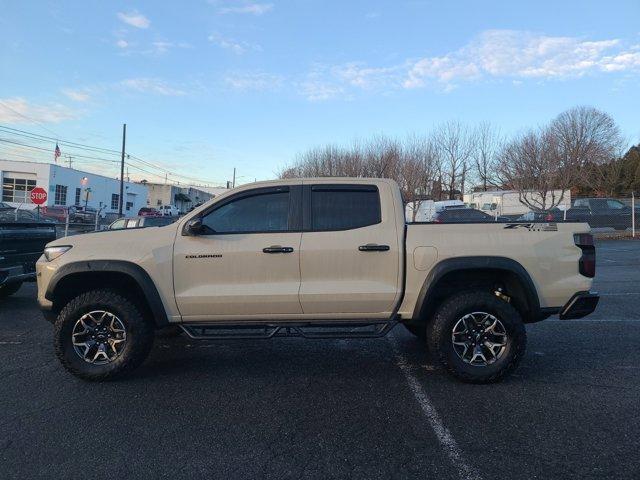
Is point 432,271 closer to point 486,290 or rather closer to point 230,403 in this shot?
point 486,290

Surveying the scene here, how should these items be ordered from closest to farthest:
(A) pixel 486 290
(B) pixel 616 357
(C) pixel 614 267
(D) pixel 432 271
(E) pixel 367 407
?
(E) pixel 367 407, (D) pixel 432 271, (A) pixel 486 290, (B) pixel 616 357, (C) pixel 614 267

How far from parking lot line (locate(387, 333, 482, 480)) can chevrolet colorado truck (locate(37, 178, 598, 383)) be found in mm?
399

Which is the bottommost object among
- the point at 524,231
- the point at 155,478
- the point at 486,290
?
the point at 155,478

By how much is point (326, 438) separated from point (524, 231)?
274cm

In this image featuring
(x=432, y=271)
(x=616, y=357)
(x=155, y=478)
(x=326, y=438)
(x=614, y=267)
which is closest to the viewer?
(x=155, y=478)

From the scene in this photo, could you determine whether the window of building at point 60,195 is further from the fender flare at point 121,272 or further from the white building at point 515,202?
the fender flare at point 121,272

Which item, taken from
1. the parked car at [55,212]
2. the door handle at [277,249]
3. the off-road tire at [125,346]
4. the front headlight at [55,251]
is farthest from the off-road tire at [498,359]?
the parked car at [55,212]

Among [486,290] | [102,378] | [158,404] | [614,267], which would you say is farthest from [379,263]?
[614,267]

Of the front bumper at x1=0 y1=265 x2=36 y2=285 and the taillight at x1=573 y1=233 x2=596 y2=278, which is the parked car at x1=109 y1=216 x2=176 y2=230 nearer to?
the front bumper at x1=0 y1=265 x2=36 y2=285

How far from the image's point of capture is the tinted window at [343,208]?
494 cm

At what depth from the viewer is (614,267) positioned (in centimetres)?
1398

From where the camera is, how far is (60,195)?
56125 mm

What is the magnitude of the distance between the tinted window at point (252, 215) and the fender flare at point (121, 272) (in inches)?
Result: 30.4

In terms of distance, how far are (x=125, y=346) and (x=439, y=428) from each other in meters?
3.00
